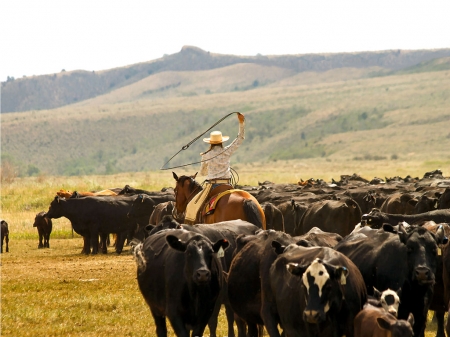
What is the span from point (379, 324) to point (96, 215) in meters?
18.9

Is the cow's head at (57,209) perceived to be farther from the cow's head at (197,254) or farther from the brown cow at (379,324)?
the brown cow at (379,324)

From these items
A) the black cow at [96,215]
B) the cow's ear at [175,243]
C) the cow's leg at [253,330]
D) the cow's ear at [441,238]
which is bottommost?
the black cow at [96,215]

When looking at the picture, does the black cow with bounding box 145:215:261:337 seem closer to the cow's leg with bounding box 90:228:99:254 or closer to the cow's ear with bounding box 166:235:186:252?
the cow's ear with bounding box 166:235:186:252

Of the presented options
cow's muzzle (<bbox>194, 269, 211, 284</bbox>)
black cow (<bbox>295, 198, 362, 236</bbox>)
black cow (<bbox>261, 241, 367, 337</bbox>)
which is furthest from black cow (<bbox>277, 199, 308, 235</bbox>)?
cow's muzzle (<bbox>194, 269, 211, 284</bbox>)

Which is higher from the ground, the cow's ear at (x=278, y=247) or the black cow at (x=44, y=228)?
the cow's ear at (x=278, y=247)

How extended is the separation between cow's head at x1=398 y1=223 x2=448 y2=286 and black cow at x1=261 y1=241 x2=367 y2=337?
0.71 m

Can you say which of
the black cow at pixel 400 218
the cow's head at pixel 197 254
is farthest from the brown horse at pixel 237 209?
the cow's head at pixel 197 254

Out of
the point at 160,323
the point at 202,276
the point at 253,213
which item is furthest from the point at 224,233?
the point at 253,213

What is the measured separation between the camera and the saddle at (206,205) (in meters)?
14.8

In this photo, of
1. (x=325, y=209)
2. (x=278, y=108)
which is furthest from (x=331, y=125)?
(x=325, y=209)

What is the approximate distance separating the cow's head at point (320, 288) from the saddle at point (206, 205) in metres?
6.71

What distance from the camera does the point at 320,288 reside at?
26.0ft

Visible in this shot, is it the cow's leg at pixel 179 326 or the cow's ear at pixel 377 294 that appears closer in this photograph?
the cow's ear at pixel 377 294

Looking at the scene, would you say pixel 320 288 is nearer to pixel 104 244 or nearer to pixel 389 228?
pixel 389 228
